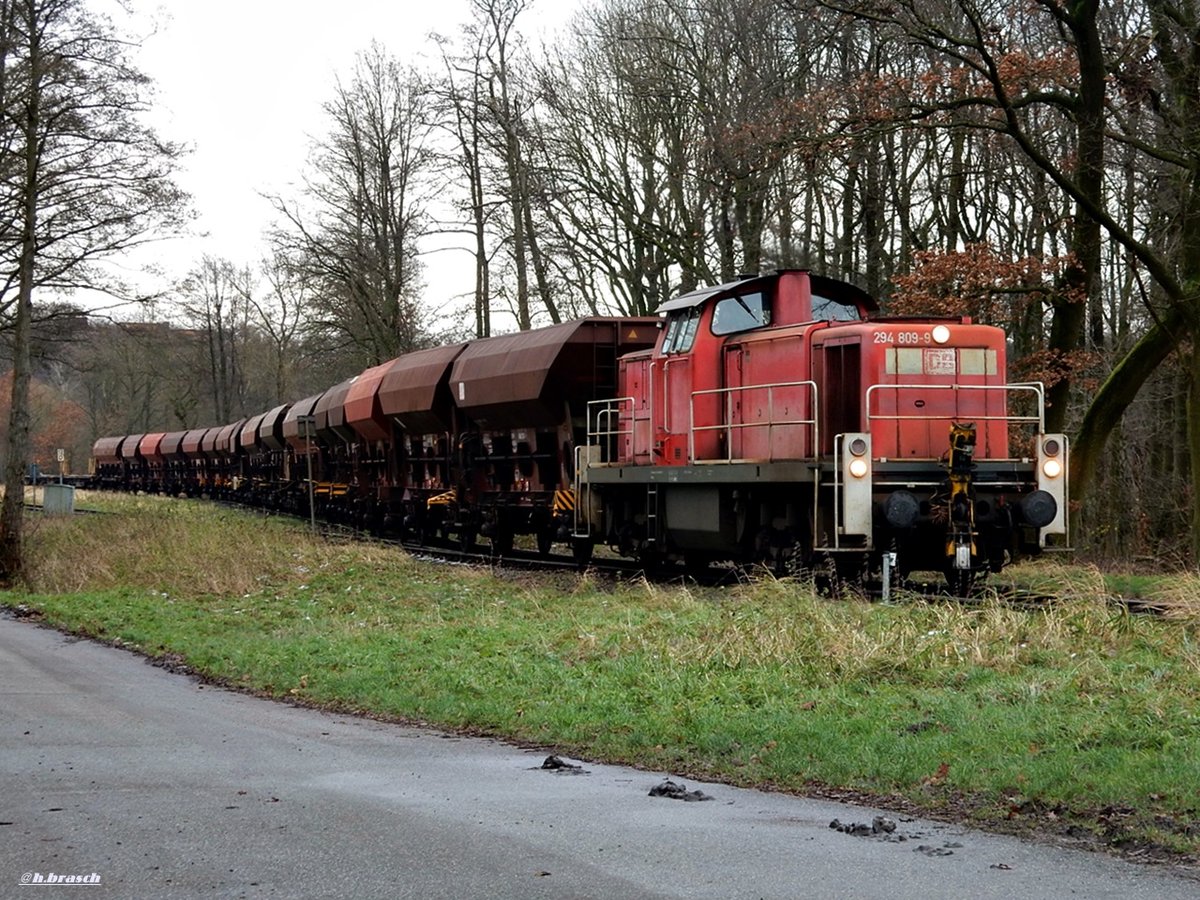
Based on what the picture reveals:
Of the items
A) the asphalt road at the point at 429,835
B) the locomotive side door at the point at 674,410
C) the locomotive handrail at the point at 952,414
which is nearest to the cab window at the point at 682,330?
the locomotive side door at the point at 674,410

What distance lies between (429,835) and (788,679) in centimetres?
464

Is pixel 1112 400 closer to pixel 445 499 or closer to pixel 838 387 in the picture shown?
pixel 838 387

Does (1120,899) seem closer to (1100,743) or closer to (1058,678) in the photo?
(1100,743)

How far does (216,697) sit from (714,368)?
8.47 metres

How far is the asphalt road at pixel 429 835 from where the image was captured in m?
5.30

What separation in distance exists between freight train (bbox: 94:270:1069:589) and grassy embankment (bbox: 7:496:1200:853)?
1121mm

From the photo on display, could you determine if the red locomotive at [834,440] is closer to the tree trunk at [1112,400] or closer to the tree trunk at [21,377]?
the tree trunk at [1112,400]

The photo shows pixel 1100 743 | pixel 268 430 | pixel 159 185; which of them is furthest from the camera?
pixel 268 430

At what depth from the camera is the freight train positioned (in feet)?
49.1

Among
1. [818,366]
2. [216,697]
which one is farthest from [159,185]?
[216,697]

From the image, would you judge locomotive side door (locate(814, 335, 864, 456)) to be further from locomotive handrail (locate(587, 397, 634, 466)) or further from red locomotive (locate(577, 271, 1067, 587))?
locomotive handrail (locate(587, 397, 634, 466))

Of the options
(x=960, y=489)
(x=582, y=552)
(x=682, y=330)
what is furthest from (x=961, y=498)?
(x=582, y=552)

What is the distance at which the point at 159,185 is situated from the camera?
2441cm

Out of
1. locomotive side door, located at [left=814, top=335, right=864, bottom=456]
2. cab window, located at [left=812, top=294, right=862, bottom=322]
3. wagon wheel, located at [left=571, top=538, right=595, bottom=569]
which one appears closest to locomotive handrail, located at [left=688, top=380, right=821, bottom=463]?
locomotive side door, located at [left=814, top=335, right=864, bottom=456]
